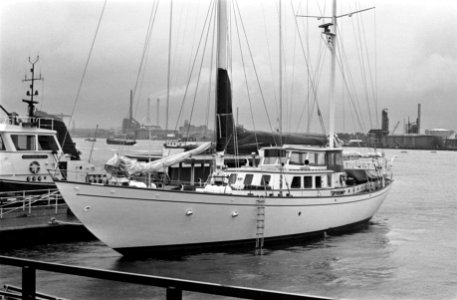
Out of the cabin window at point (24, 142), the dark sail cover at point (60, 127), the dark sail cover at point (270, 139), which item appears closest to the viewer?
the cabin window at point (24, 142)

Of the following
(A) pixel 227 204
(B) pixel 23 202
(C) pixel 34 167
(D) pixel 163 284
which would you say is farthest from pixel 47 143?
(D) pixel 163 284

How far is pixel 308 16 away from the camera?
28.1 metres

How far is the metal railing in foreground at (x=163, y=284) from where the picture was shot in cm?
331

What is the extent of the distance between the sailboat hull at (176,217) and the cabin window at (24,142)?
10.2 m

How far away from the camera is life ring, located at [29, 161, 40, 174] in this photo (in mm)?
25391

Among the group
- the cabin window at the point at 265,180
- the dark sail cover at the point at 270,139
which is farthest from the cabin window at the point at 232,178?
the dark sail cover at the point at 270,139

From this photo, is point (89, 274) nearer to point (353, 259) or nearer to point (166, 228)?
point (166, 228)

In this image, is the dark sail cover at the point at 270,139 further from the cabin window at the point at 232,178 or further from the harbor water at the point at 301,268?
the harbor water at the point at 301,268

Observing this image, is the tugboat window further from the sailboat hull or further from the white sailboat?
the sailboat hull

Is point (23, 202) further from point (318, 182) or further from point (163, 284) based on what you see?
point (163, 284)

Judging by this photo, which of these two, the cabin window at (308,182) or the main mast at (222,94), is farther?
the cabin window at (308,182)

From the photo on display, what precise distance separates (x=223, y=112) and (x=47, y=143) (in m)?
10.9

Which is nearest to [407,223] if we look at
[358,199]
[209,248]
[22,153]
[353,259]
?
[358,199]

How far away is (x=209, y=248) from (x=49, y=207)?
879 cm
